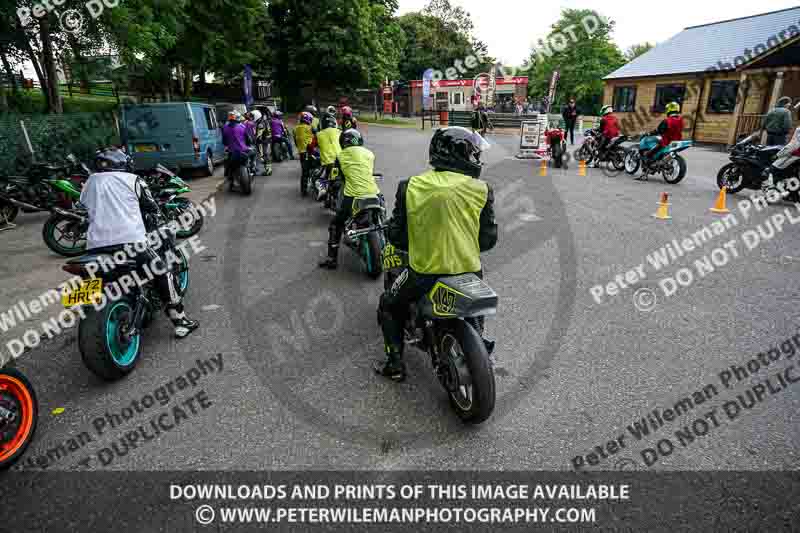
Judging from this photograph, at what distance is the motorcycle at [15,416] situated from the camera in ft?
9.42

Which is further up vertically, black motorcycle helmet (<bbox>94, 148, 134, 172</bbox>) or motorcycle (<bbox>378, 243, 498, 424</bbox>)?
black motorcycle helmet (<bbox>94, 148, 134, 172</bbox>)

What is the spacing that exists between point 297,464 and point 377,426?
0.59 metres

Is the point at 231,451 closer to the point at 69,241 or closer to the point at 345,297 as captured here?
the point at 345,297

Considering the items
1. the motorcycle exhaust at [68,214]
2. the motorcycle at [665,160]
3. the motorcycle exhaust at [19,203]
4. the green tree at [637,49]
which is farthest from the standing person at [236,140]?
the green tree at [637,49]

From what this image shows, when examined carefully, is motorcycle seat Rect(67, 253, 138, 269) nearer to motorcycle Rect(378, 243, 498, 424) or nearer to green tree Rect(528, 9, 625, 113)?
motorcycle Rect(378, 243, 498, 424)

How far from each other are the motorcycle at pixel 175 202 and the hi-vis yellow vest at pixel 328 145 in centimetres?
244

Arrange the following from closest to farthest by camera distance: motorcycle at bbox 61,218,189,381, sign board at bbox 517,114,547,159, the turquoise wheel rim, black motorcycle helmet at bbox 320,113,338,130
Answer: motorcycle at bbox 61,218,189,381
the turquoise wheel rim
black motorcycle helmet at bbox 320,113,338,130
sign board at bbox 517,114,547,159

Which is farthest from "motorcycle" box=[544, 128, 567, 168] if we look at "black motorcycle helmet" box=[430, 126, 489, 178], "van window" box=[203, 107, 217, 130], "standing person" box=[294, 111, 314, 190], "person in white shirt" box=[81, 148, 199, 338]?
"person in white shirt" box=[81, 148, 199, 338]

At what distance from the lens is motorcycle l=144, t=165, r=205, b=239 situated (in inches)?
266

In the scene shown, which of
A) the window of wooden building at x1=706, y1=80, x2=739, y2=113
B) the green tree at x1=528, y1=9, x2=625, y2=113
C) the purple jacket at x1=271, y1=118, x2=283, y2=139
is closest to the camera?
the purple jacket at x1=271, y1=118, x2=283, y2=139

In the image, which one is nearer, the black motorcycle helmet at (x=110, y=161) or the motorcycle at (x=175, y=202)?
the black motorcycle helmet at (x=110, y=161)

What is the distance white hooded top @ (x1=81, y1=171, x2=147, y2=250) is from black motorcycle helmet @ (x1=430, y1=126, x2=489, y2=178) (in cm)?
269

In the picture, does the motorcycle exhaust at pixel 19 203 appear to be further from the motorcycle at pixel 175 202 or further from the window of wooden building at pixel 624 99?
the window of wooden building at pixel 624 99

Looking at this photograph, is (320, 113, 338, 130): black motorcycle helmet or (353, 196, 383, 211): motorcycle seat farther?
(320, 113, 338, 130): black motorcycle helmet
